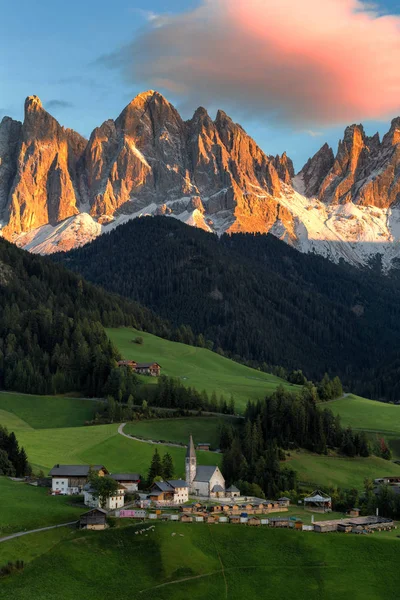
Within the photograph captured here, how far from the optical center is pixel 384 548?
97438 mm

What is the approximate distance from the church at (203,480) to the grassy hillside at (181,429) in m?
39.3

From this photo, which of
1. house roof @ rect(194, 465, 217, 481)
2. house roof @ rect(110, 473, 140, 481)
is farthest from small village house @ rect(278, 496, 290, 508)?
house roof @ rect(110, 473, 140, 481)

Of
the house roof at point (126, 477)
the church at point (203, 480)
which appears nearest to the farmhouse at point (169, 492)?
the house roof at point (126, 477)

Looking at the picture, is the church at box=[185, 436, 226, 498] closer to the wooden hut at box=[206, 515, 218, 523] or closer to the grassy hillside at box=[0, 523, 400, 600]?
the wooden hut at box=[206, 515, 218, 523]

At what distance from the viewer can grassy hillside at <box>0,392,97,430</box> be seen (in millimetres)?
184125

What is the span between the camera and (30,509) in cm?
10469

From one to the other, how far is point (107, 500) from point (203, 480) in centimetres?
1977

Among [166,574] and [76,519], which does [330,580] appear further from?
[76,519]

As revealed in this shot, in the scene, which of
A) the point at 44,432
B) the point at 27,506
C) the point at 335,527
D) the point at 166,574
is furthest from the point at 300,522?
the point at 44,432

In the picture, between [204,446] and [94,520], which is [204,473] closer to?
[94,520]

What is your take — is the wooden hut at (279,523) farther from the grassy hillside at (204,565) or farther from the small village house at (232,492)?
the small village house at (232,492)

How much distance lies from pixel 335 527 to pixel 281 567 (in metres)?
13.8

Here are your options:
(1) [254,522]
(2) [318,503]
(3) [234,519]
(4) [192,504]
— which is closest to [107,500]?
(4) [192,504]

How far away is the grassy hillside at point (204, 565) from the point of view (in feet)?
286
